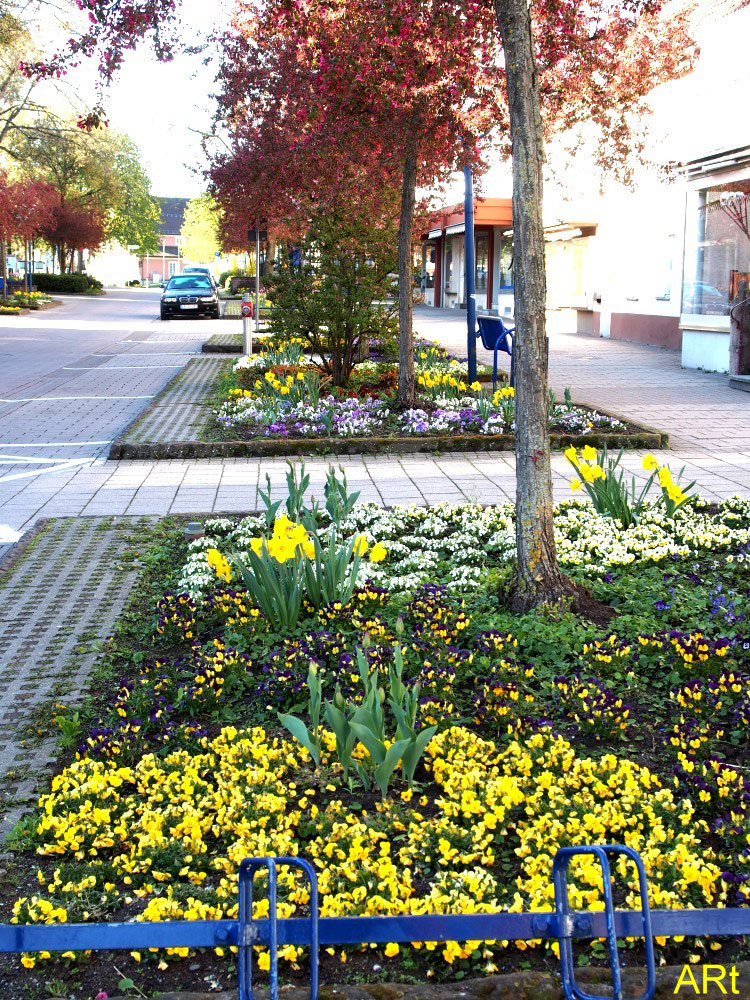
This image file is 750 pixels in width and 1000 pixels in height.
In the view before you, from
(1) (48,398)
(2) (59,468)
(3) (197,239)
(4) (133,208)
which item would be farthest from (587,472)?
(3) (197,239)

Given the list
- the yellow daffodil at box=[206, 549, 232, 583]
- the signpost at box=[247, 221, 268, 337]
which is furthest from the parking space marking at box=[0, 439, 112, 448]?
the signpost at box=[247, 221, 268, 337]

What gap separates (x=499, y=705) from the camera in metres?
3.80

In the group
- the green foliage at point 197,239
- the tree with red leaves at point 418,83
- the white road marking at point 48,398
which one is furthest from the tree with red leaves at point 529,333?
the green foliage at point 197,239

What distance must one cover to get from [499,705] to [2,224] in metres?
40.4

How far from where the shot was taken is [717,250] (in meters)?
17.8

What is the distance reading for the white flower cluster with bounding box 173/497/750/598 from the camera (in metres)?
5.62

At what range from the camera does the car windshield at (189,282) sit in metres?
37.9

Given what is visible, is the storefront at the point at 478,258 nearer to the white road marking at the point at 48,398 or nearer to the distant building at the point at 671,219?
the distant building at the point at 671,219

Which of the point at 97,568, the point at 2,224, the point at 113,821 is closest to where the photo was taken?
the point at 113,821

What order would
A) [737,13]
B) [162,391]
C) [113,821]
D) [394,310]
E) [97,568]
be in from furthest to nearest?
[737,13], [162,391], [394,310], [97,568], [113,821]

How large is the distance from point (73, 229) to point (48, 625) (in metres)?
63.2

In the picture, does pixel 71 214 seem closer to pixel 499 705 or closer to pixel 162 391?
pixel 162 391

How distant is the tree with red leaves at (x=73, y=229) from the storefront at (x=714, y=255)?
49.2 metres

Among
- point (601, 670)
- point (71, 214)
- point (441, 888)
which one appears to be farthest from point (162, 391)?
point (71, 214)
